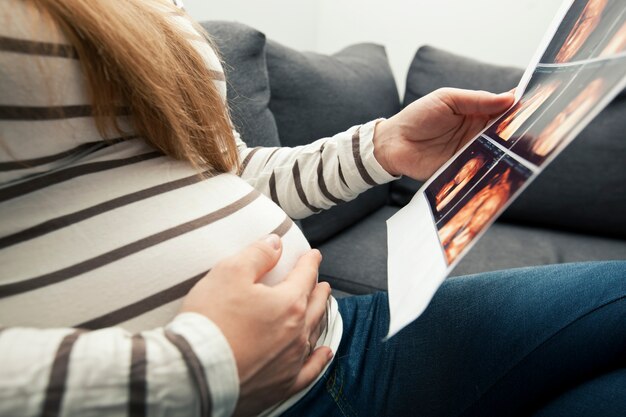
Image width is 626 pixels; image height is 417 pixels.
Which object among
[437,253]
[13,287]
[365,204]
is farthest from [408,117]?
[365,204]

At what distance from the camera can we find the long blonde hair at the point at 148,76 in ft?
1.29

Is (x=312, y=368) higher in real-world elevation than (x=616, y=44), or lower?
lower

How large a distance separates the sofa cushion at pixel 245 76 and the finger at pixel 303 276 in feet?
1.39

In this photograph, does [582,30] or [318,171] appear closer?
[582,30]

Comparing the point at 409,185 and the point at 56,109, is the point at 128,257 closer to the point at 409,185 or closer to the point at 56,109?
the point at 56,109

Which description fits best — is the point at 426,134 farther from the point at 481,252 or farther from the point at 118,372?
the point at 481,252

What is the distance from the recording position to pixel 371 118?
3.77 feet

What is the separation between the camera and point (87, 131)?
417 mm

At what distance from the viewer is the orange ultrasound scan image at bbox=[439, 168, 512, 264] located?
0.34 meters

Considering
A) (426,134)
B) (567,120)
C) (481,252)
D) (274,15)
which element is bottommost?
(481,252)

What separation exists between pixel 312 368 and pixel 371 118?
2.77 feet

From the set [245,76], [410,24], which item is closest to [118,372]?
[245,76]

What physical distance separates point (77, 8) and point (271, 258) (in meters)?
0.29

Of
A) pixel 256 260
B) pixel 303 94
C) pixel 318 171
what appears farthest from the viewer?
pixel 303 94
